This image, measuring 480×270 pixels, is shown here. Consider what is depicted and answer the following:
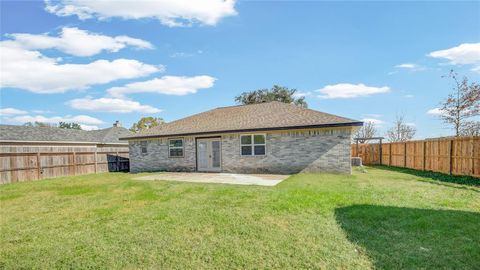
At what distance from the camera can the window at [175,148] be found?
1588 cm

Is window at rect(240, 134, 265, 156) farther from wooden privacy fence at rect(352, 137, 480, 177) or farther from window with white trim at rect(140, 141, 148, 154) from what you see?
wooden privacy fence at rect(352, 137, 480, 177)

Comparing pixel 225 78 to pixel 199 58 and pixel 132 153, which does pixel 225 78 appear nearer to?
pixel 199 58

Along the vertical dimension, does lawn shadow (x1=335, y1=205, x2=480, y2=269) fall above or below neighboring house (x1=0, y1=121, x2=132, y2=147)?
below

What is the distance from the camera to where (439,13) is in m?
9.89

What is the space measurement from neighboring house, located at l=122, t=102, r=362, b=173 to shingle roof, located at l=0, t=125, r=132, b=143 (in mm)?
10090

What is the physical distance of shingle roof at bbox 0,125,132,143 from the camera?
20.5 meters

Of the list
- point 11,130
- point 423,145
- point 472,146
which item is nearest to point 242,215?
point 472,146

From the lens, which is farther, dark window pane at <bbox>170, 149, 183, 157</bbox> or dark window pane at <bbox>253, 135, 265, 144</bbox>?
dark window pane at <bbox>170, 149, 183, 157</bbox>

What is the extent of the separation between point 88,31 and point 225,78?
976 centimetres

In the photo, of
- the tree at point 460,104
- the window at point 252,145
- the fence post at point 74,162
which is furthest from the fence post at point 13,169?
the tree at point 460,104

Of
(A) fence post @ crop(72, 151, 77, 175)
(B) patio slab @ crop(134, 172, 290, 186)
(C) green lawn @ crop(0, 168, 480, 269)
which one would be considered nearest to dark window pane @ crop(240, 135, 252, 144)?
(B) patio slab @ crop(134, 172, 290, 186)

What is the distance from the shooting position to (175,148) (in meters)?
16.1

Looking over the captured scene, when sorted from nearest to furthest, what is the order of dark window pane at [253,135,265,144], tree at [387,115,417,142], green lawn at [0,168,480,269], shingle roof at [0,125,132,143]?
1. green lawn at [0,168,480,269]
2. dark window pane at [253,135,265,144]
3. shingle roof at [0,125,132,143]
4. tree at [387,115,417,142]

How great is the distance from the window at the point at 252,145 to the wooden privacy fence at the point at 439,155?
27.8ft
